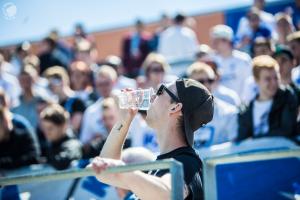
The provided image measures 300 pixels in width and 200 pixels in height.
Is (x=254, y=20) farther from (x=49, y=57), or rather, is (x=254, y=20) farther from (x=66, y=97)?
(x=49, y=57)

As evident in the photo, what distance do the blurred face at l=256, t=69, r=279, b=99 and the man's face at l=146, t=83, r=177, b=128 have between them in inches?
107

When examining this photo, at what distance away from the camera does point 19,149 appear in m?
7.38

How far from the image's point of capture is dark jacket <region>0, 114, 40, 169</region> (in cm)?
733

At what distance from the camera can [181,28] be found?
10.6m

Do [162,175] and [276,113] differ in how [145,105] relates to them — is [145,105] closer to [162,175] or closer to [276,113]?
[162,175]

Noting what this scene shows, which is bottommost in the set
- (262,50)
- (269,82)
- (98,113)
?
(98,113)

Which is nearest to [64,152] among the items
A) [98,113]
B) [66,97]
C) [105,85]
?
[98,113]

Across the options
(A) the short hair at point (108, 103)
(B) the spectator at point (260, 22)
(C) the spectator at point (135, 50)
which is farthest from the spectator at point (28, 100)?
(B) the spectator at point (260, 22)

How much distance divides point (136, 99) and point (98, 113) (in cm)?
404

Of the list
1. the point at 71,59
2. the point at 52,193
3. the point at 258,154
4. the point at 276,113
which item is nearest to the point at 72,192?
the point at 52,193

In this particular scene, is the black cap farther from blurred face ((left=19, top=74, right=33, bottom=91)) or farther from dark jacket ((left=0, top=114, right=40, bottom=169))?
blurred face ((left=19, top=74, right=33, bottom=91))

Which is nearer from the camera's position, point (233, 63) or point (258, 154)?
point (258, 154)

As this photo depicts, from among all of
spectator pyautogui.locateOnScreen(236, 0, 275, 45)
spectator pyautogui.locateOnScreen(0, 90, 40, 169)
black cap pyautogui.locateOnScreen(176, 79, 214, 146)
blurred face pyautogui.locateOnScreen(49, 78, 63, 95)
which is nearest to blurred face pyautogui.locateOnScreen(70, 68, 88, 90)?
blurred face pyautogui.locateOnScreen(49, 78, 63, 95)

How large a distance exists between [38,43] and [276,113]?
10500 millimetres
